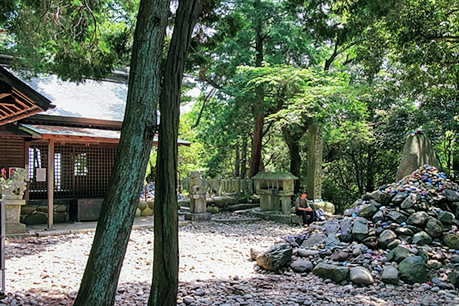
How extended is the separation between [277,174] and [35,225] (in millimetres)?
8391

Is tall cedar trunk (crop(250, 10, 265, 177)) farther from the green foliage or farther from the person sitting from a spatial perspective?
the green foliage

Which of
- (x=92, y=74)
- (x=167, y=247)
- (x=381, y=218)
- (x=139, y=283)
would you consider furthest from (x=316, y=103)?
(x=167, y=247)

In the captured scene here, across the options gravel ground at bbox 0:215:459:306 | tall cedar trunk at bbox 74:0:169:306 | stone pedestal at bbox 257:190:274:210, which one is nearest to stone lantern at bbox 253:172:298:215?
stone pedestal at bbox 257:190:274:210

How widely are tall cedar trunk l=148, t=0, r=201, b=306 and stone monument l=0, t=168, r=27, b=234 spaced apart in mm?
7462

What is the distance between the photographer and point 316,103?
45.1 ft

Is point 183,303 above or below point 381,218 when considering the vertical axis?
below

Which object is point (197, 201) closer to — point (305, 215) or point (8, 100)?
point (305, 215)

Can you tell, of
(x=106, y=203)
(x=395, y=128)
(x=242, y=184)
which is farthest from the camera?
(x=242, y=184)

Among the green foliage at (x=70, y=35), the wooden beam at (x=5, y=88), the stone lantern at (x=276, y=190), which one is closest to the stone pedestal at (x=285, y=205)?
the stone lantern at (x=276, y=190)

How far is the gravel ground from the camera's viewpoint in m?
5.32

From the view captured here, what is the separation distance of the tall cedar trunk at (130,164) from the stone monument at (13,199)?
7.45 m

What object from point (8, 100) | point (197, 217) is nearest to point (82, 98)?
point (197, 217)

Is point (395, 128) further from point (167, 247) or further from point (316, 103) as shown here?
point (167, 247)

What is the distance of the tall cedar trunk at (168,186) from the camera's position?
12.7ft
